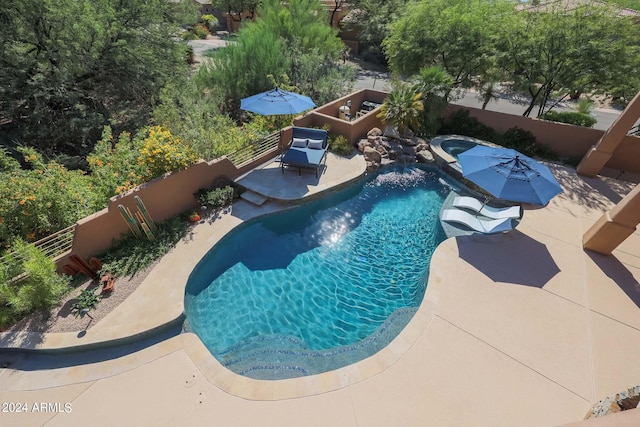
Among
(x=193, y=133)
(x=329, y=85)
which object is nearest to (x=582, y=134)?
(x=329, y=85)

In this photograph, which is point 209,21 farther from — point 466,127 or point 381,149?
point 466,127

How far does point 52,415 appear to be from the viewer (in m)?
4.41

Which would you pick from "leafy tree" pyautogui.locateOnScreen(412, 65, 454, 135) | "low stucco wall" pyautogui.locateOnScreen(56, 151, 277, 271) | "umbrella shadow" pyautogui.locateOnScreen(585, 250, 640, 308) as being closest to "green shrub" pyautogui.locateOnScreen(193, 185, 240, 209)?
"low stucco wall" pyautogui.locateOnScreen(56, 151, 277, 271)

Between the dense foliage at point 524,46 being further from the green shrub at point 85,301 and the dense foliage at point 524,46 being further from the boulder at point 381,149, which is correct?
the green shrub at point 85,301

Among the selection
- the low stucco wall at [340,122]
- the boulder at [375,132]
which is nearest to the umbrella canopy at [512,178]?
the boulder at [375,132]

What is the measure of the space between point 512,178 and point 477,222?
174 centimetres

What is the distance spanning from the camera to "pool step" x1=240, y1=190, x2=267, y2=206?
29.7 ft

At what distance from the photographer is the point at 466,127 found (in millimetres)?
13828

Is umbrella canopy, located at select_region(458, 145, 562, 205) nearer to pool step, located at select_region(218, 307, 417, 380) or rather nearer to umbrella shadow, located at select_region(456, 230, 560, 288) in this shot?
umbrella shadow, located at select_region(456, 230, 560, 288)

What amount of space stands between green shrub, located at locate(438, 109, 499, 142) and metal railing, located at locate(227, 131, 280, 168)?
8903mm

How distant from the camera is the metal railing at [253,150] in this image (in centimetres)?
987

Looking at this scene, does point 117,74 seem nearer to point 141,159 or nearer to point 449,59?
point 141,159

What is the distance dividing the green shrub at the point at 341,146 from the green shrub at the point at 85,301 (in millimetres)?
9397

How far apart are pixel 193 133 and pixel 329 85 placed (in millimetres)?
8954
